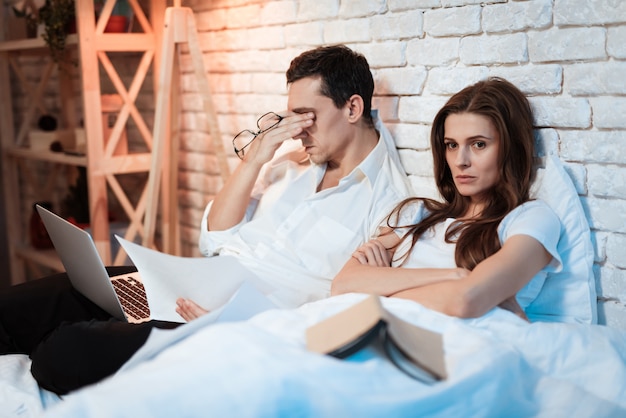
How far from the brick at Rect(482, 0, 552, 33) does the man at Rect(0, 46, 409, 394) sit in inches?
15.2

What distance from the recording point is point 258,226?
7.06 ft

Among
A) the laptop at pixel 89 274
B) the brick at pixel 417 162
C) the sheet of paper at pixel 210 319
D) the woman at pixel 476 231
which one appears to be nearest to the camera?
the sheet of paper at pixel 210 319

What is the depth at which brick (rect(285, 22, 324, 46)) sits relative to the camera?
2.32m

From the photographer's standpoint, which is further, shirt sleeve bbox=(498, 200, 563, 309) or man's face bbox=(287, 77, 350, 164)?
man's face bbox=(287, 77, 350, 164)

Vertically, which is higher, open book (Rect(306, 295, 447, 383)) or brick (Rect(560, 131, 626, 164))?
brick (Rect(560, 131, 626, 164))

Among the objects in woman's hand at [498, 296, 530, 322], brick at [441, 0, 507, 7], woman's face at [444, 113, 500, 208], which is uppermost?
brick at [441, 0, 507, 7]

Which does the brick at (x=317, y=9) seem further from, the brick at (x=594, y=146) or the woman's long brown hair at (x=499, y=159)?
the brick at (x=594, y=146)

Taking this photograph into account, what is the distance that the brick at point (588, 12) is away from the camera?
61.6 inches

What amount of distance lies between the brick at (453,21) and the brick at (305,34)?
449 millimetres

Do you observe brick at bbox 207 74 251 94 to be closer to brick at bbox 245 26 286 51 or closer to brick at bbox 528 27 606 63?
brick at bbox 245 26 286 51

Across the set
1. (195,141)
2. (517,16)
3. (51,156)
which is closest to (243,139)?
(195,141)

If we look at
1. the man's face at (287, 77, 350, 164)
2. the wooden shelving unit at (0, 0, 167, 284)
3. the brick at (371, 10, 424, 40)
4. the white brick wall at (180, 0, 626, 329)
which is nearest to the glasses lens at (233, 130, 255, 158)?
the white brick wall at (180, 0, 626, 329)

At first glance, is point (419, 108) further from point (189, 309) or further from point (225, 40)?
point (225, 40)

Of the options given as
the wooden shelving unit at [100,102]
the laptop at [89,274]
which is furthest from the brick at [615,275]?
the wooden shelving unit at [100,102]
